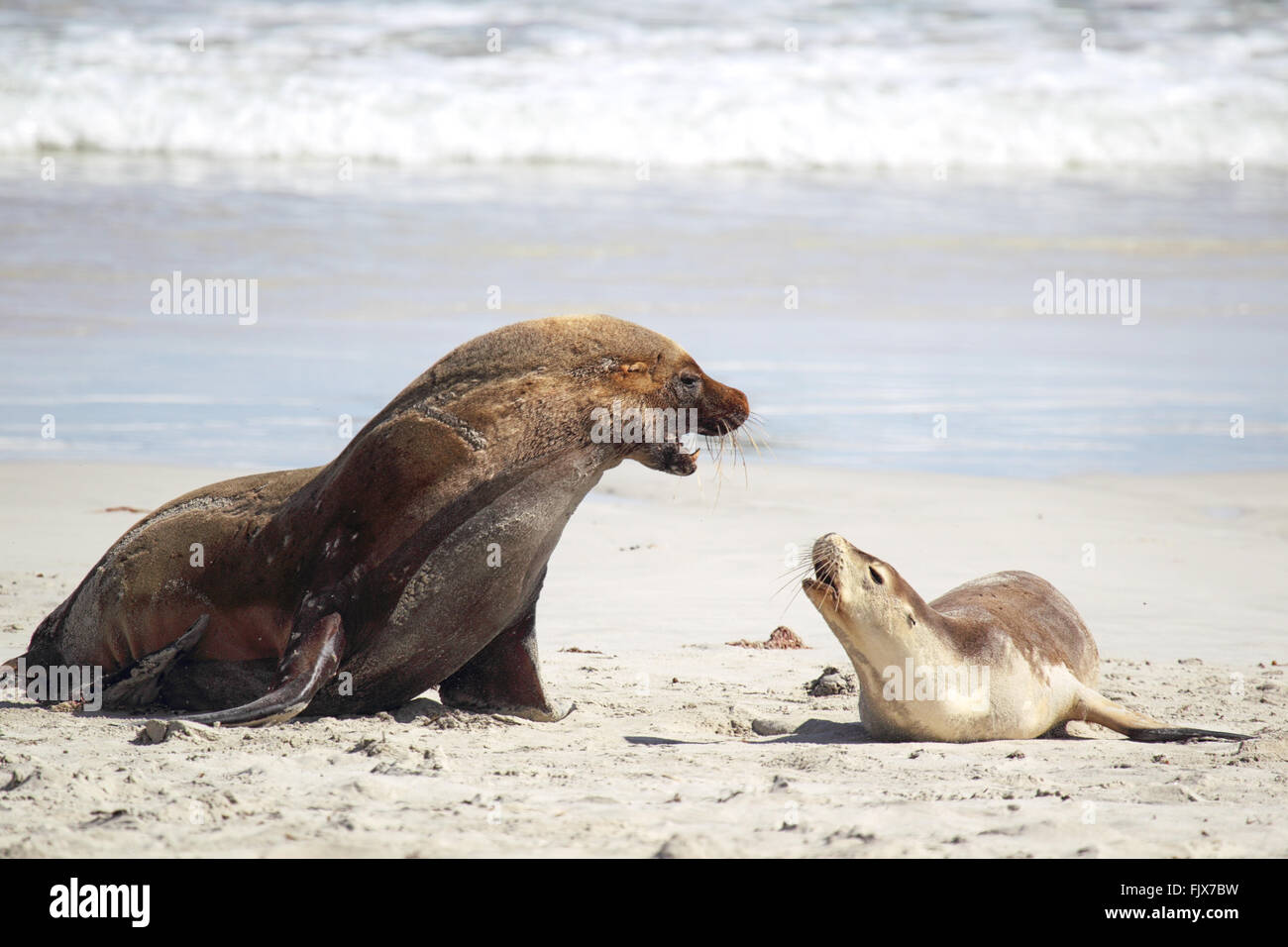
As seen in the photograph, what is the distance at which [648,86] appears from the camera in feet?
97.6

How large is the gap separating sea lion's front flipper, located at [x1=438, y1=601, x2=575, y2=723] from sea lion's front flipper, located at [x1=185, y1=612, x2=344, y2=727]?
2.50 ft

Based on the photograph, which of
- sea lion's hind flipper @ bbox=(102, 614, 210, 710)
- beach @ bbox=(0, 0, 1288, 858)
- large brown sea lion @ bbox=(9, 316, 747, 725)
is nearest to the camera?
beach @ bbox=(0, 0, 1288, 858)

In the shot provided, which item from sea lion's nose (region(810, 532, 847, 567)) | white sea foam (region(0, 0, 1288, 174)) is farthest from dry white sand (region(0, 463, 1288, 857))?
white sea foam (region(0, 0, 1288, 174))

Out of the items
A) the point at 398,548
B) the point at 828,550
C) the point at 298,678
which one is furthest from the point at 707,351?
the point at 298,678

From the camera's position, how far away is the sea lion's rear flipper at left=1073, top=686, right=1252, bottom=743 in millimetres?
5562

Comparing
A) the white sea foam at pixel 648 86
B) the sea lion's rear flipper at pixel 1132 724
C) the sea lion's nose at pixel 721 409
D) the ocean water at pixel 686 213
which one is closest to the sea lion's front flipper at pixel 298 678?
the sea lion's nose at pixel 721 409

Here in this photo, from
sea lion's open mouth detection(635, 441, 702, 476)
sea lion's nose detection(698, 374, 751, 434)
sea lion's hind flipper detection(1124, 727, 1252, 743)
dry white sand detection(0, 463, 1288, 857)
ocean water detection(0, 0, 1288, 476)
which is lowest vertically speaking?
sea lion's hind flipper detection(1124, 727, 1252, 743)

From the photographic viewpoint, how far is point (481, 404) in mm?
5258

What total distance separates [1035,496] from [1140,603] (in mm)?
1815

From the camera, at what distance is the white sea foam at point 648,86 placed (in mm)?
27062

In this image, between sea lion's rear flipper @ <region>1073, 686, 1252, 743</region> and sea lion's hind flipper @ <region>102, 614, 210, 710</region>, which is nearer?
sea lion's hind flipper @ <region>102, 614, 210, 710</region>

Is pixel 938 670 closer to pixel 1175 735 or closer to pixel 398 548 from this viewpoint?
pixel 1175 735

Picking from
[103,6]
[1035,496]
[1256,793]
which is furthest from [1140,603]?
[103,6]

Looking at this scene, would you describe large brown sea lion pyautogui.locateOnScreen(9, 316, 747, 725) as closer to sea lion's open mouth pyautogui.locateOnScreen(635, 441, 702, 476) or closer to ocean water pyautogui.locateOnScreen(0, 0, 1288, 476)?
sea lion's open mouth pyautogui.locateOnScreen(635, 441, 702, 476)
